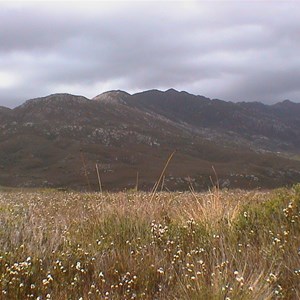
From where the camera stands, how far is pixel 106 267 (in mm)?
4824

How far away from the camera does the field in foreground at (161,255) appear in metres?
4.02

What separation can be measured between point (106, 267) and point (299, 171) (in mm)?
148407

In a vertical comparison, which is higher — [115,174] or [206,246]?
[206,246]

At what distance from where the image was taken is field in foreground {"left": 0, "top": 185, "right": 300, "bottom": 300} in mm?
4023

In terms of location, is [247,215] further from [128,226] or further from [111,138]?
[111,138]

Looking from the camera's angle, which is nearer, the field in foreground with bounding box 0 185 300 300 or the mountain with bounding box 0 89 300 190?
the field in foreground with bounding box 0 185 300 300

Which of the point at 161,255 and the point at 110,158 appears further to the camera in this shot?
the point at 110,158

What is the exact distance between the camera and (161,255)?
16.8 ft

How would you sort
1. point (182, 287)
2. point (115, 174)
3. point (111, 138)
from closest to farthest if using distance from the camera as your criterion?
point (182, 287), point (115, 174), point (111, 138)

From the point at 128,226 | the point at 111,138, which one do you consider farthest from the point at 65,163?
the point at 128,226

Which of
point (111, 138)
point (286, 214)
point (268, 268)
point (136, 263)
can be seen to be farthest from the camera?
point (111, 138)

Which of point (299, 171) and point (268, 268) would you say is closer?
point (268, 268)

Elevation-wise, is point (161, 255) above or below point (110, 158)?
above

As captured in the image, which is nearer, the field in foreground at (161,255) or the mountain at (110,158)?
the field in foreground at (161,255)
